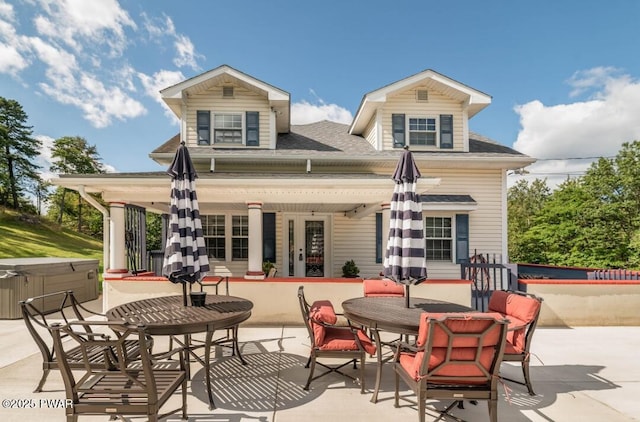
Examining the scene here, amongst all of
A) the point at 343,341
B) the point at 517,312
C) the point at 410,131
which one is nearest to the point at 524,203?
the point at 410,131

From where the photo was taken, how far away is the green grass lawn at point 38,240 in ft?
65.0

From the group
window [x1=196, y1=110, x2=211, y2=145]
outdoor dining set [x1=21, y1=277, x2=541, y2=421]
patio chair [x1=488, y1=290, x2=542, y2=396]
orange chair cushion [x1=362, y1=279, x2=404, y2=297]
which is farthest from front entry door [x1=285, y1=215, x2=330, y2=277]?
patio chair [x1=488, y1=290, x2=542, y2=396]

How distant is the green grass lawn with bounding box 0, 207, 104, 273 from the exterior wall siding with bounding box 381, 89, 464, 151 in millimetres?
17445

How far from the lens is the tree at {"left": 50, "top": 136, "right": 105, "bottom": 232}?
32.7m

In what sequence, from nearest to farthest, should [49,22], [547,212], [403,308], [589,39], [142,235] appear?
[403,308], [142,235], [49,22], [589,39], [547,212]

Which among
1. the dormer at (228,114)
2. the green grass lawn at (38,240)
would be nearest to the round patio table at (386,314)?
the dormer at (228,114)

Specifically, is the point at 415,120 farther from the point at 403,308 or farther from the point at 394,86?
the point at 403,308

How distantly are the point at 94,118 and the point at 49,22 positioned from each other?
936 inches

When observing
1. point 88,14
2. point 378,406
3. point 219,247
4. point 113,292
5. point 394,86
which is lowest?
point 378,406

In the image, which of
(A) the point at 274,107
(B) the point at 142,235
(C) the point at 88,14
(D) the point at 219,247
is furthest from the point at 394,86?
(C) the point at 88,14

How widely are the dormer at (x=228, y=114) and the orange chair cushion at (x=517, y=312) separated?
299 inches

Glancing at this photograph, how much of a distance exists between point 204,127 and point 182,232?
257 inches

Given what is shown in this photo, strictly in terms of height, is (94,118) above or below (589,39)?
above

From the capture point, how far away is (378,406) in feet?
10.7
